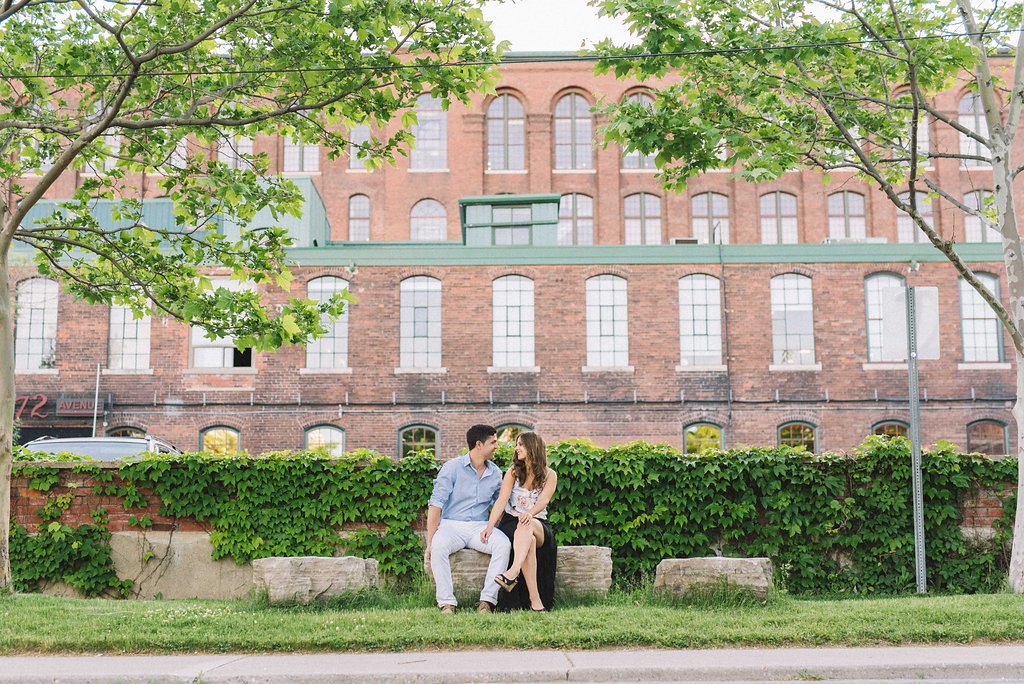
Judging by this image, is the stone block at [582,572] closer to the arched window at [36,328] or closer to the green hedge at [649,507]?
the green hedge at [649,507]

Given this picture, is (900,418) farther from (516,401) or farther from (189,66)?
(189,66)

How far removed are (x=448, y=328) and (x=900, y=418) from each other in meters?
12.1

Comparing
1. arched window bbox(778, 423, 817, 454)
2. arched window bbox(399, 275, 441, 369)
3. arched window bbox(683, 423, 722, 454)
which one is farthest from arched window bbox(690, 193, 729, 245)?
arched window bbox(399, 275, 441, 369)

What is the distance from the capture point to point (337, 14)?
9.41 m

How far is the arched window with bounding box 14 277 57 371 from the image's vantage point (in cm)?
2677

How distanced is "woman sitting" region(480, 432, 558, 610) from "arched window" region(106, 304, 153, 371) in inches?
811

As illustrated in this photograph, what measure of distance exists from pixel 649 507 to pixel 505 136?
33053 mm

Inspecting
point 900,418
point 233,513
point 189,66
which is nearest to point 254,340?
point 233,513

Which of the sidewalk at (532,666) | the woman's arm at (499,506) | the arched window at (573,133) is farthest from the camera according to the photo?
the arched window at (573,133)

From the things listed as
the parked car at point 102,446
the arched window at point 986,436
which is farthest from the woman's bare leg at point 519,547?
the arched window at point 986,436

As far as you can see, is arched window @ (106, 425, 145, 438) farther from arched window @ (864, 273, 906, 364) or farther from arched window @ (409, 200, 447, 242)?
arched window @ (864, 273, 906, 364)

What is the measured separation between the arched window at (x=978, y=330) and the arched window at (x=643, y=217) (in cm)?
1570

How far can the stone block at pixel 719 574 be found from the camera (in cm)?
828

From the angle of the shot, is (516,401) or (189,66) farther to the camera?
(516,401)
